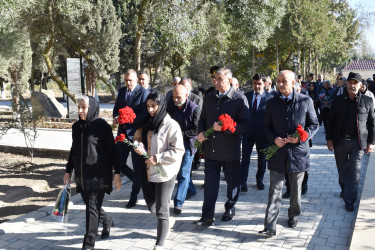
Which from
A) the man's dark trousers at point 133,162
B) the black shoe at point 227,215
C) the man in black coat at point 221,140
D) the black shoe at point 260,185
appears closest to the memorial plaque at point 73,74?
the man's dark trousers at point 133,162

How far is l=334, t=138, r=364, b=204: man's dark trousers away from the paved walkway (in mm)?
267

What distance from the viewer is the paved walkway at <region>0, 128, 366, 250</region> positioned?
179 inches

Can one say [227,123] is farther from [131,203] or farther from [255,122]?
[131,203]

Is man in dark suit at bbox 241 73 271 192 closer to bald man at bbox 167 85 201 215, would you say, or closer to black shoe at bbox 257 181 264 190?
black shoe at bbox 257 181 264 190

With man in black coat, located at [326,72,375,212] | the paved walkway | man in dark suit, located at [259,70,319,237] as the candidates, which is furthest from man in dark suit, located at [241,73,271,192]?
man in dark suit, located at [259,70,319,237]

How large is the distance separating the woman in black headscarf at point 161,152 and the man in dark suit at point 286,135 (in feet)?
4.22

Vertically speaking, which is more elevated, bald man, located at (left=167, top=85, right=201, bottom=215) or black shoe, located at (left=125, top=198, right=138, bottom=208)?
bald man, located at (left=167, top=85, right=201, bottom=215)

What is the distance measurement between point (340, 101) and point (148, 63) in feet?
106

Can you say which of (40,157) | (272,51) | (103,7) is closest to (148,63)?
(103,7)

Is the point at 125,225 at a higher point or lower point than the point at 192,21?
lower

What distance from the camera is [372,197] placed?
18.7 ft

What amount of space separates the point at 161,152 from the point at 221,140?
109 cm

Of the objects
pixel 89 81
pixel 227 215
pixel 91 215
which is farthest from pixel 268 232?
pixel 89 81

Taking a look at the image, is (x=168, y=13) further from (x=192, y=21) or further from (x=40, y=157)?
(x=40, y=157)
